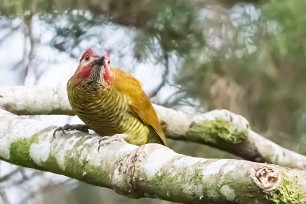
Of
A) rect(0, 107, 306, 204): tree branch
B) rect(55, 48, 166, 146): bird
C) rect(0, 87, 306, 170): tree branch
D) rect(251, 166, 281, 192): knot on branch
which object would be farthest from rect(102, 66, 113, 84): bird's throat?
rect(251, 166, 281, 192): knot on branch

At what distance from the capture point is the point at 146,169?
1.32m

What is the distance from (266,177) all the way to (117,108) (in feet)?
4.29

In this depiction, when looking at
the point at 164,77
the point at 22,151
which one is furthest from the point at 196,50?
the point at 22,151

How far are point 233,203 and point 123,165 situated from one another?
33cm

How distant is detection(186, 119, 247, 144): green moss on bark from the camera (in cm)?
245

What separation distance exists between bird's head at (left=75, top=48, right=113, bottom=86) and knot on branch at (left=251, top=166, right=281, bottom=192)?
41.1 inches

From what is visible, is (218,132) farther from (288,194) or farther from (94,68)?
(288,194)


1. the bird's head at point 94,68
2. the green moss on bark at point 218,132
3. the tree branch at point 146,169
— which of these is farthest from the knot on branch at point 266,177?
the green moss on bark at point 218,132

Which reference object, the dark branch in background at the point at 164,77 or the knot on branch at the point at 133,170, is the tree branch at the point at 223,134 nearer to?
the dark branch in background at the point at 164,77

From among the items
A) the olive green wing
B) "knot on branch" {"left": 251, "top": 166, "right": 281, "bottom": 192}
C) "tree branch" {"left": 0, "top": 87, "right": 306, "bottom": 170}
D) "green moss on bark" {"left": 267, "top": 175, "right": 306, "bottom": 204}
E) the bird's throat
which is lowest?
"tree branch" {"left": 0, "top": 87, "right": 306, "bottom": 170}

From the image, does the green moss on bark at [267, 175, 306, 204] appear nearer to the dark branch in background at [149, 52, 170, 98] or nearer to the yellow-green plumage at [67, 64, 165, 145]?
the yellow-green plumage at [67, 64, 165, 145]

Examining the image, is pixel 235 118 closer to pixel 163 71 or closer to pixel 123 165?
pixel 163 71

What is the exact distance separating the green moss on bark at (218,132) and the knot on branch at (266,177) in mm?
1368

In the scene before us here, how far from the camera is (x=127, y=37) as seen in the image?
296 cm
